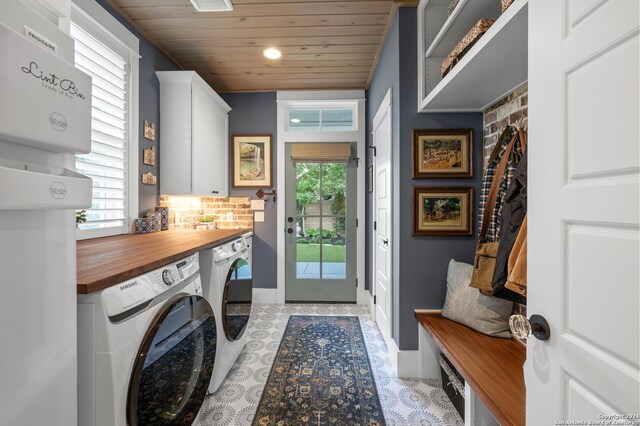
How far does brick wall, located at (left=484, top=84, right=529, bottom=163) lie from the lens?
1663 millimetres

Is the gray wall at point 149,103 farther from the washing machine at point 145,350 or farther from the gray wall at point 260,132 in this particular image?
the washing machine at point 145,350

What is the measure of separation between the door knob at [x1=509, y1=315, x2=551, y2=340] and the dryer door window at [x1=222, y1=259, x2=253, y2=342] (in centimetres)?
159

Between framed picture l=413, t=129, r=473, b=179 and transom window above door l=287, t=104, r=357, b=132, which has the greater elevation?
transom window above door l=287, t=104, r=357, b=132

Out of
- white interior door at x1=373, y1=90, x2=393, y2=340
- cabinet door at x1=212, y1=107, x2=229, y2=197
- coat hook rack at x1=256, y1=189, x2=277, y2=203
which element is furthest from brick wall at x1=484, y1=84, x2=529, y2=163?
cabinet door at x1=212, y1=107, x2=229, y2=197

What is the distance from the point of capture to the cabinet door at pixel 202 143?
274 cm

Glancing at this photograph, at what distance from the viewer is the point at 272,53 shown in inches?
105

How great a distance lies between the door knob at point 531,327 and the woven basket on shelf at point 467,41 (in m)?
1.31

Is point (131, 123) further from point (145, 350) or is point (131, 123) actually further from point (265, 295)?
point (265, 295)

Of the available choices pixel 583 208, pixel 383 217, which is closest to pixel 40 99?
pixel 583 208

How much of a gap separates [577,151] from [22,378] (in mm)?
1427

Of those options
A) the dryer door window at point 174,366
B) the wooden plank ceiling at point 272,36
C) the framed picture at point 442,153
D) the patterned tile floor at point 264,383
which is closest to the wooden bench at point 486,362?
the patterned tile floor at point 264,383

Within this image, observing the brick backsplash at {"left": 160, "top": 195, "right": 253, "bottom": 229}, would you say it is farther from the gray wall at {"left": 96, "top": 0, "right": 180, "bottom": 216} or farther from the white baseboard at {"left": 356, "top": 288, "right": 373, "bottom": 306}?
the white baseboard at {"left": 356, "top": 288, "right": 373, "bottom": 306}

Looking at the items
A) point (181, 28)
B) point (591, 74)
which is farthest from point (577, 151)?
point (181, 28)

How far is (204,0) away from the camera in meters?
1.99
